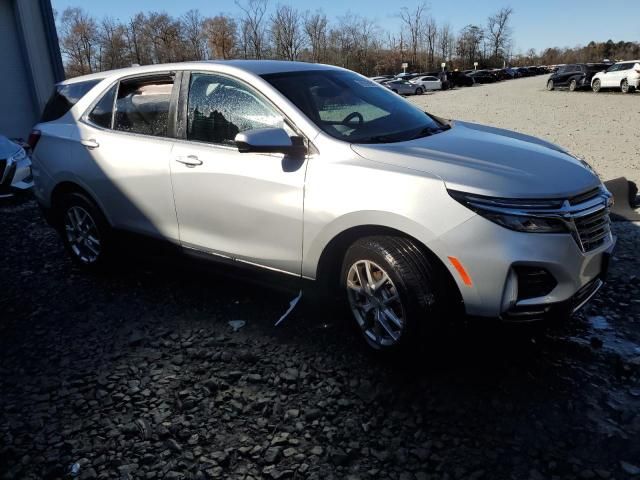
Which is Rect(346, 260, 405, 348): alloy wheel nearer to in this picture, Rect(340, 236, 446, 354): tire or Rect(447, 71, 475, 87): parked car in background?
Rect(340, 236, 446, 354): tire

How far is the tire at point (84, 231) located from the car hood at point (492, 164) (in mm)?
2529

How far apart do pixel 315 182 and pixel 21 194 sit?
695 centimetres

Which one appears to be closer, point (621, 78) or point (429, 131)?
point (429, 131)

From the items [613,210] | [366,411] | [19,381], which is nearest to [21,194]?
[19,381]

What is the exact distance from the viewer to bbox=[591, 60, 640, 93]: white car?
91.4 feet

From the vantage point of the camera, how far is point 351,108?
371 centimetres

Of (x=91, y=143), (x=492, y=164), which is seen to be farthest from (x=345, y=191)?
(x=91, y=143)

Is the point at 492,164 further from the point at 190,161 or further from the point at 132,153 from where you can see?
the point at 132,153

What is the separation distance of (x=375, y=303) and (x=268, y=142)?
113 centimetres

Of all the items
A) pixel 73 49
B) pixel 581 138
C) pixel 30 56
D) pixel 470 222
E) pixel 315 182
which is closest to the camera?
pixel 470 222

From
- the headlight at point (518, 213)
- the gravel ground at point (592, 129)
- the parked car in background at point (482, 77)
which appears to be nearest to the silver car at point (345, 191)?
the headlight at point (518, 213)

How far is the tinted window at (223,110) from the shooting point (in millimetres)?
3518

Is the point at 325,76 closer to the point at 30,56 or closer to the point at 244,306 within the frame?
the point at 244,306

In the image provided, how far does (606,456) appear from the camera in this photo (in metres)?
2.44
